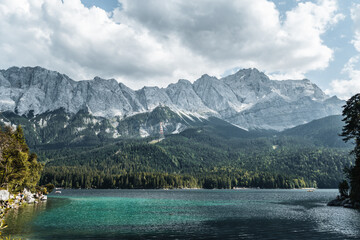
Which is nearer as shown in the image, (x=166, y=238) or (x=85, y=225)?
(x=166, y=238)

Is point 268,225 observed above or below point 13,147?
below

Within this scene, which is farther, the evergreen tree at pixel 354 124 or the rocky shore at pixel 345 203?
the rocky shore at pixel 345 203

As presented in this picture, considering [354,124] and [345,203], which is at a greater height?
[354,124]

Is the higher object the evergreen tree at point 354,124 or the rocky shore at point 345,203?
the evergreen tree at point 354,124

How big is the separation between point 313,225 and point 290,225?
16.3 feet

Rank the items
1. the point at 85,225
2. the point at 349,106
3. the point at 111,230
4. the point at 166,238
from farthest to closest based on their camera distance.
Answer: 1. the point at 349,106
2. the point at 85,225
3. the point at 111,230
4. the point at 166,238

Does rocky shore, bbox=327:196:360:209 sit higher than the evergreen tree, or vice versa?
the evergreen tree

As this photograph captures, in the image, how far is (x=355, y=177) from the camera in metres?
79.1

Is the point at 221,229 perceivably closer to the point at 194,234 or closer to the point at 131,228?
the point at 194,234

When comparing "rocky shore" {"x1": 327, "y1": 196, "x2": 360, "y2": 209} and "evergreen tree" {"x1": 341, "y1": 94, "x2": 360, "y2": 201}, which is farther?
"rocky shore" {"x1": 327, "y1": 196, "x2": 360, "y2": 209}

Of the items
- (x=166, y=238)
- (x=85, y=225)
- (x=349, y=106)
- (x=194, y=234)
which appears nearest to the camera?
(x=166, y=238)

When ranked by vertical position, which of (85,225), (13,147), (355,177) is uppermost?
(13,147)

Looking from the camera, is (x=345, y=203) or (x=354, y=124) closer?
(x=354, y=124)

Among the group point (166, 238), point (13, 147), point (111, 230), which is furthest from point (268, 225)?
point (13, 147)
